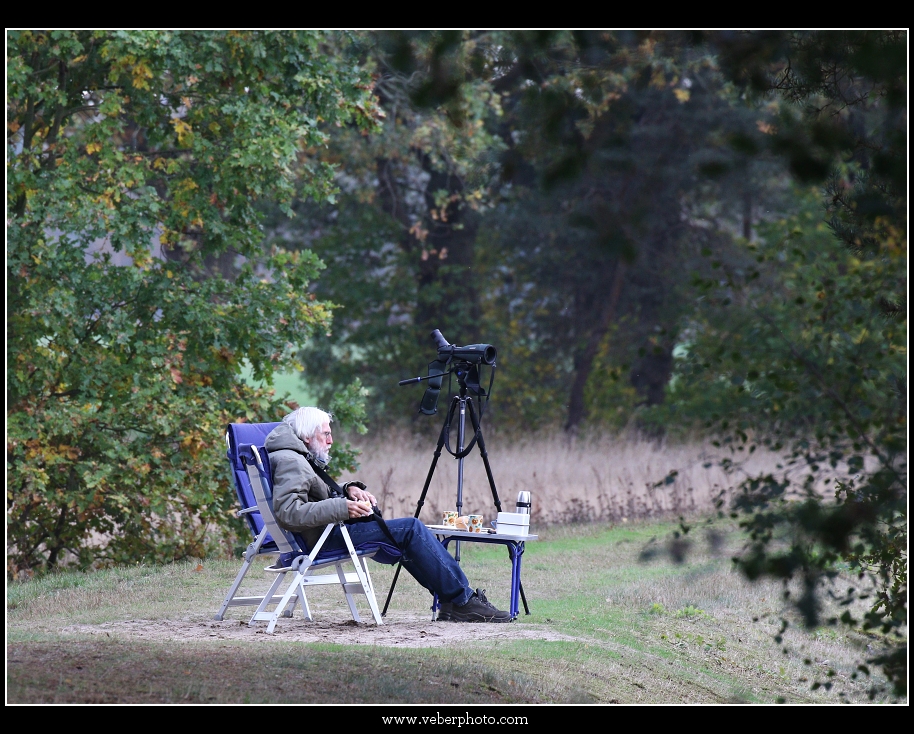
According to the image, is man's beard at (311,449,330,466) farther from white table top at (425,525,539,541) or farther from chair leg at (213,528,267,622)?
white table top at (425,525,539,541)

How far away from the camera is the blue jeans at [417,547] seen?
5781 millimetres

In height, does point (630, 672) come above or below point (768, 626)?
above

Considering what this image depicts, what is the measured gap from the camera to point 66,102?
879cm

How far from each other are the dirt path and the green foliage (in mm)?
2719

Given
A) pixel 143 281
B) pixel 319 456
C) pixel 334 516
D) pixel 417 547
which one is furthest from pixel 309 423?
pixel 143 281

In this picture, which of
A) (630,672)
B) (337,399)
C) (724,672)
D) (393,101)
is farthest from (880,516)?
(393,101)

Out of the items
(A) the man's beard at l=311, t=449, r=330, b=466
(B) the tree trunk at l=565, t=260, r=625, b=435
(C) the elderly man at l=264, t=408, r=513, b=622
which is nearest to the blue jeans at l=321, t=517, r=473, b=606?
(C) the elderly man at l=264, t=408, r=513, b=622

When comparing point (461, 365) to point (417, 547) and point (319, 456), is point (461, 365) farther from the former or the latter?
point (417, 547)

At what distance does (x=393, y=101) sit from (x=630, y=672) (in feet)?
41.4

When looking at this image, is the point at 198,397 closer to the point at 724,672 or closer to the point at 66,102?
the point at 66,102

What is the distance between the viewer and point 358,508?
5641mm

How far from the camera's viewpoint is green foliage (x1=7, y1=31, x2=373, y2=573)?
8.49 m

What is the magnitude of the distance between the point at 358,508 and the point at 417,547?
39 centimetres

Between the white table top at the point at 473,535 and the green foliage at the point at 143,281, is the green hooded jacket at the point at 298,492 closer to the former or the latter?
the white table top at the point at 473,535
